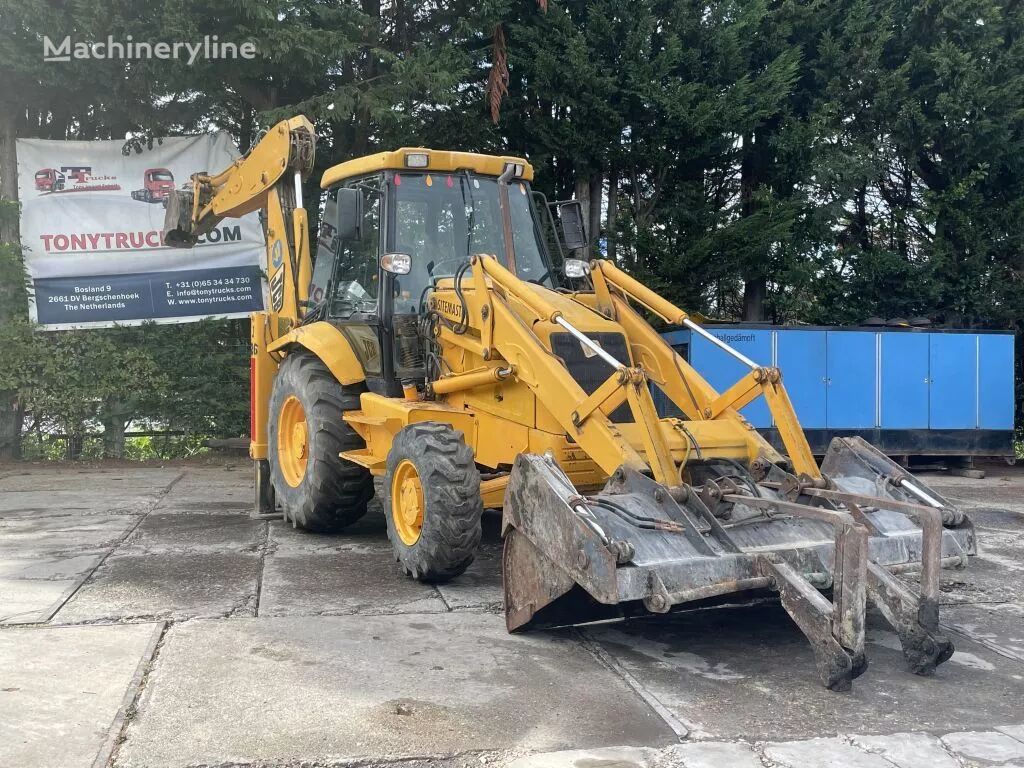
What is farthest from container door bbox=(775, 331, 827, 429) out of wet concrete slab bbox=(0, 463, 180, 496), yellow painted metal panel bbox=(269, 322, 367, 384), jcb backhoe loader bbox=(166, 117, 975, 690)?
wet concrete slab bbox=(0, 463, 180, 496)

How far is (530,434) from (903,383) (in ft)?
29.2

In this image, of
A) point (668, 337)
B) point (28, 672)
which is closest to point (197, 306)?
point (668, 337)

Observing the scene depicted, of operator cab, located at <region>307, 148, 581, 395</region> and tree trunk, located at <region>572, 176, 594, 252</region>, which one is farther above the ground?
tree trunk, located at <region>572, 176, 594, 252</region>

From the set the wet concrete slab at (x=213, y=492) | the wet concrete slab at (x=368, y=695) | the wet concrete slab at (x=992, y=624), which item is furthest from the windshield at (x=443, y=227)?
the wet concrete slab at (x=992, y=624)

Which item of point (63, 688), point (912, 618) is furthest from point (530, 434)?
point (63, 688)

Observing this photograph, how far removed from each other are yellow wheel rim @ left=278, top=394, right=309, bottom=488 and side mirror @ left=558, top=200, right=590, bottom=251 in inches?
99.3

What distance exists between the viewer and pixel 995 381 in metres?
13.5

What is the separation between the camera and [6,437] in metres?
13.4

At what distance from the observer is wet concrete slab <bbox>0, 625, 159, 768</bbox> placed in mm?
3564

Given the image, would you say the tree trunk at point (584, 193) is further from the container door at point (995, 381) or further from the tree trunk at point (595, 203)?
the container door at point (995, 381)

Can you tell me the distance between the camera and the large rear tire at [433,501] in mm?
5520

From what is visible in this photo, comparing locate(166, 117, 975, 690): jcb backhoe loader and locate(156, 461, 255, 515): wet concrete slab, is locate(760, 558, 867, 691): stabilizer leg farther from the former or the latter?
locate(156, 461, 255, 515): wet concrete slab

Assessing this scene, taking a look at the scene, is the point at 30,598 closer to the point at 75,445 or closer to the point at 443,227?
the point at 443,227

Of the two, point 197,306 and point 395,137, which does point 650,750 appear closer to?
point 395,137
